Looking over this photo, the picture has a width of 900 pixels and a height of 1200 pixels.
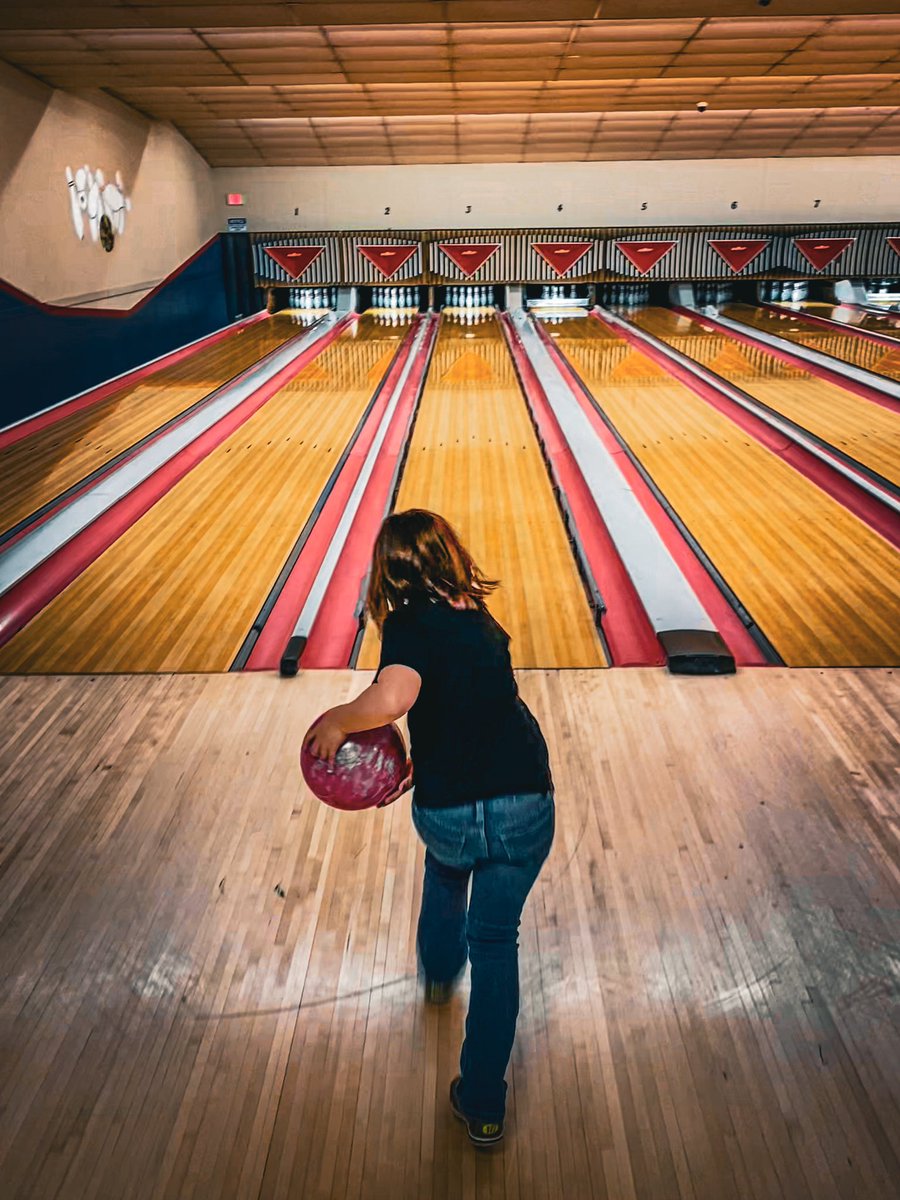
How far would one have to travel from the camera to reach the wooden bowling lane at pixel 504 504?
289 cm

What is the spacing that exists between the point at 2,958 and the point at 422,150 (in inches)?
392

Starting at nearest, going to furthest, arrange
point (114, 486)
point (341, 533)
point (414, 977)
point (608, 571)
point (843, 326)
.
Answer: point (414, 977) < point (608, 571) < point (341, 533) < point (114, 486) < point (843, 326)

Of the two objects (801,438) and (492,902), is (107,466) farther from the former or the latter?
(492,902)

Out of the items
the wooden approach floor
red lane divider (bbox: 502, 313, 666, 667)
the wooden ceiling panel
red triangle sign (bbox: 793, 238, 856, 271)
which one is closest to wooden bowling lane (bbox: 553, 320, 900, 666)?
red lane divider (bbox: 502, 313, 666, 667)

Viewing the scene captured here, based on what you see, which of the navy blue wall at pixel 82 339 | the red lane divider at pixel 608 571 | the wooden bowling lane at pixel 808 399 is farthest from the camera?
the navy blue wall at pixel 82 339

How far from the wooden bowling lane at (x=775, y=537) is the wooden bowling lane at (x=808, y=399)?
42 cm

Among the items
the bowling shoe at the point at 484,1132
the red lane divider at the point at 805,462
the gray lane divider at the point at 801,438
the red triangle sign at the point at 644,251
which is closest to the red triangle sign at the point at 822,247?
the red triangle sign at the point at 644,251

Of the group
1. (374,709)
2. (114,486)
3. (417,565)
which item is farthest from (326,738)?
(114,486)

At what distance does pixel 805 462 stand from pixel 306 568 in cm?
266

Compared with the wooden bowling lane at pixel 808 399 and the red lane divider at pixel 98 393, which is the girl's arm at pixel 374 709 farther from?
the red lane divider at pixel 98 393

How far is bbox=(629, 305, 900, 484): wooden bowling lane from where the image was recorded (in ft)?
15.6

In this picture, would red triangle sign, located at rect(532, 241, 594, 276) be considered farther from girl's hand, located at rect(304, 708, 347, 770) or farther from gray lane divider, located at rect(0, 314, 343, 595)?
girl's hand, located at rect(304, 708, 347, 770)

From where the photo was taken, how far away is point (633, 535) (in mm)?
3633

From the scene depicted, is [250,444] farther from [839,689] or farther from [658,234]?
[658,234]
